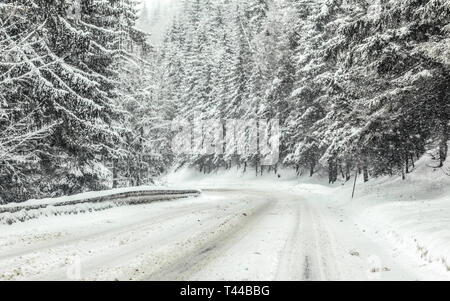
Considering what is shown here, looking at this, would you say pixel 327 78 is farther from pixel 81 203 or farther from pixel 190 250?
pixel 190 250

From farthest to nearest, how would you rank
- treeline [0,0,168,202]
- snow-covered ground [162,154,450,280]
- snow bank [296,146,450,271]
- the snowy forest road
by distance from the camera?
treeline [0,0,168,202], snow bank [296,146,450,271], snow-covered ground [162,154,450,280], the snowy forest road

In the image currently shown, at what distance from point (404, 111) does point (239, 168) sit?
43.8m

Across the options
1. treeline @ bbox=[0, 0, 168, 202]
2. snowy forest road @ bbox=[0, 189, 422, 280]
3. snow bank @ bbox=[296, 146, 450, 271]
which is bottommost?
snowy forest road @ bbox=[0, 189, 422, 280]

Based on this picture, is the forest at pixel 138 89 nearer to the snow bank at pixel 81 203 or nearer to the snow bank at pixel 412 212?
the snow bank at pixel 412 212

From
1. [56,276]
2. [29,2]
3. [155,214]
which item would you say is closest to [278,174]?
[155,214]

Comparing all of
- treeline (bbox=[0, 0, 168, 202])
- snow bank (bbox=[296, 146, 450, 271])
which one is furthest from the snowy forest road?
treeline (bbox=[0, 0, 168, 202])

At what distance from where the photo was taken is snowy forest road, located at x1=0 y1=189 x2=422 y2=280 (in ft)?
21.9

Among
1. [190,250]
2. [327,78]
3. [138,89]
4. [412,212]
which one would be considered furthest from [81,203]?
[327,78]

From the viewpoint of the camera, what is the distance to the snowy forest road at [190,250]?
6.68 meters

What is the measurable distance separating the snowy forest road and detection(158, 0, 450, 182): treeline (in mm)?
4671

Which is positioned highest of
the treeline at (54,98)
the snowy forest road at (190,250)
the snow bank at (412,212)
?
the treeline at (54,98)

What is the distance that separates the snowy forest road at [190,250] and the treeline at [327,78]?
4671mm

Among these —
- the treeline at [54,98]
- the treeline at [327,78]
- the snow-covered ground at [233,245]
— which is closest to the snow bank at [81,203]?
the snow-covered ground at [233,245]

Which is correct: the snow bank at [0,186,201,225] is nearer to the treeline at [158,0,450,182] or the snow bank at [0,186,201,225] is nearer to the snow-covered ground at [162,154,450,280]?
the snow-covered ground at [162,154,450,280]
